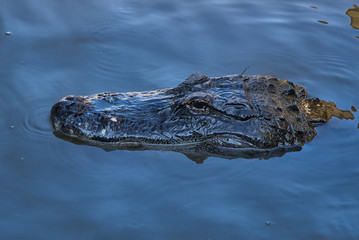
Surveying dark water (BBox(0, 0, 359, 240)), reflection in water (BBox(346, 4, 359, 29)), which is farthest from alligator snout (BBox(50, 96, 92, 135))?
reflection in water (BBox(346, 4, 359, 29))

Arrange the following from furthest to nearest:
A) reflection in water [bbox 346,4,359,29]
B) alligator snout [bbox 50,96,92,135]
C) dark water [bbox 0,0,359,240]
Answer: reflection in water [bbox 346,4,359,29] → alligator snout [bbox 50,96,92,135] → dark water [bbox 0,0,359,240]

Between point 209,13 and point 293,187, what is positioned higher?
point 209,13

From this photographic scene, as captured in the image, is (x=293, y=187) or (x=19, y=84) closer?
(x=293, y=187)

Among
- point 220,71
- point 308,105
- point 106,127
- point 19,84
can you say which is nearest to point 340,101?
point 308,105

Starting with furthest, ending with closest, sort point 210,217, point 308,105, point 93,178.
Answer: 1. point 308,105
2. point 93,178
3. point 210,217

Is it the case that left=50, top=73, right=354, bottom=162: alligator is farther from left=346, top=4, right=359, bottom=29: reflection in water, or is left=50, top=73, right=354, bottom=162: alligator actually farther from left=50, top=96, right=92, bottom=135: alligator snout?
left=346, top=4, right=359, bottom=29: reflection in water

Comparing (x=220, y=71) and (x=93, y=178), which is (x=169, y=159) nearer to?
(x=93, y=178)

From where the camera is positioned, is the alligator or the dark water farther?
the alligator

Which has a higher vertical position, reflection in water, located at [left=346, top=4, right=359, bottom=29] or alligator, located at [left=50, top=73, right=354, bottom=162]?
reflection in water, located at [left=346, top=4, right=359, bottom=29]
